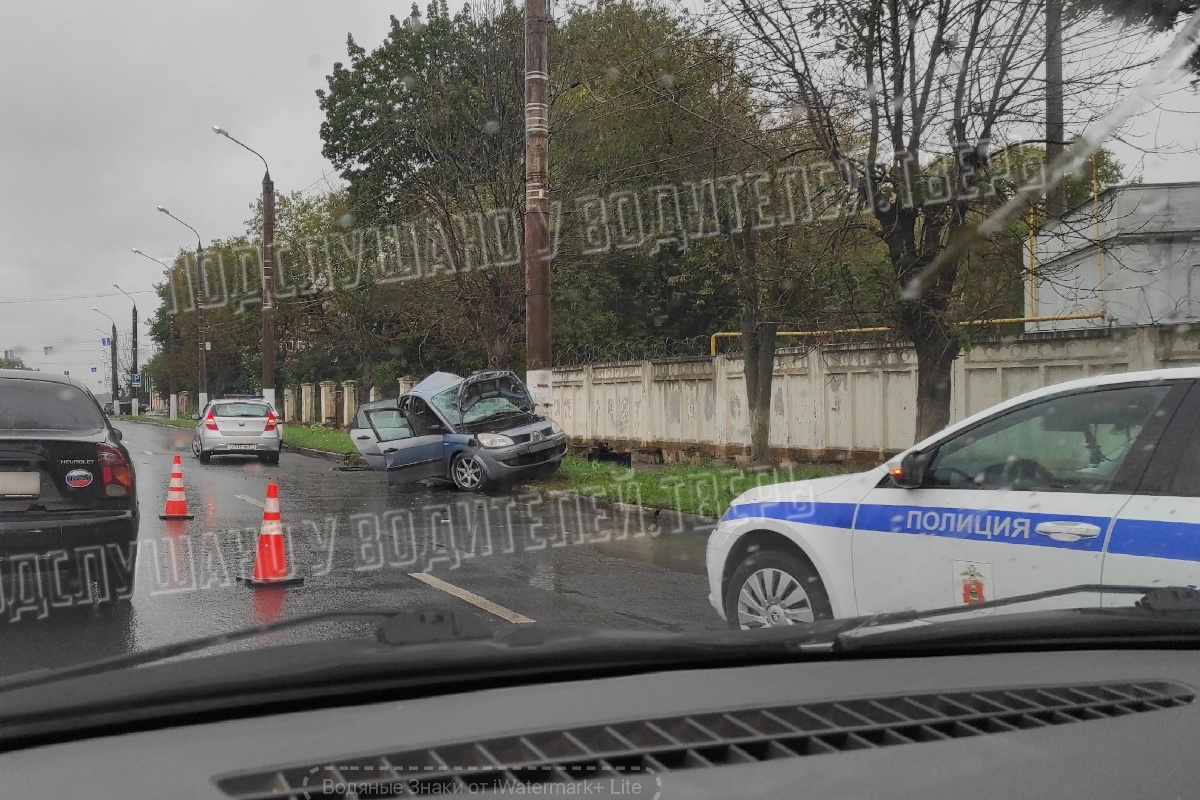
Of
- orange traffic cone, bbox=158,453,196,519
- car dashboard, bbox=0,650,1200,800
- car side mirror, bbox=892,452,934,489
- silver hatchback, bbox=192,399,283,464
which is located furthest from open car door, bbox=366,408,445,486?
car dashboard, bbox=0,650,1200,800

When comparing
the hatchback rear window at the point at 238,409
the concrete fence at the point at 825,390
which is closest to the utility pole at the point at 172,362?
the hatchback rear window at the point at 238,409

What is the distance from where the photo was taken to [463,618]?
253 centimetres

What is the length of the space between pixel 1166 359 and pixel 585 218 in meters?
13.3

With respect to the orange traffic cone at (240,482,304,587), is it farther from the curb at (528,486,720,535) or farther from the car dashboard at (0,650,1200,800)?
the car dashboard at (0,650,1200,800)

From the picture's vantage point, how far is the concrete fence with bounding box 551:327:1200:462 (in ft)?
41.4

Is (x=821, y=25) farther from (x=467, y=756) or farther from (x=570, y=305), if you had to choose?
(x=570, y=305)

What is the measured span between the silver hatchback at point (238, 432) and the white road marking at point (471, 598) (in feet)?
50.1

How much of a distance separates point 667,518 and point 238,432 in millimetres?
13319

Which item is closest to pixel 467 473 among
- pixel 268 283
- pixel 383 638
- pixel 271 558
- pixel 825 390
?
pixel 825 390

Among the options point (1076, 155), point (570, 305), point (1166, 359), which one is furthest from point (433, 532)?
point (570, 305)

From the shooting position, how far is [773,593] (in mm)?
5277

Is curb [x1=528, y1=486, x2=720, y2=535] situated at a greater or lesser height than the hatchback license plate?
lesser

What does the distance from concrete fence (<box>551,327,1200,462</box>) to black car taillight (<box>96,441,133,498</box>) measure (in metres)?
8.39

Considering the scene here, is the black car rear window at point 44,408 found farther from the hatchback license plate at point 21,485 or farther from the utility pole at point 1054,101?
the utility pole at point 1054,101
